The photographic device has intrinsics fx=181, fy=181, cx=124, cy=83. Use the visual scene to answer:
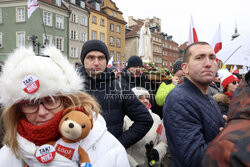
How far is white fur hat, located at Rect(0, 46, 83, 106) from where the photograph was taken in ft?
4.20

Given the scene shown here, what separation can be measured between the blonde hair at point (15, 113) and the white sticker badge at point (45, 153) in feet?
0.63

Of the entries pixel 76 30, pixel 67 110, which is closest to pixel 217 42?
pixel 67 110

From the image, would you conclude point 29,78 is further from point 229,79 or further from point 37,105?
point 229,79

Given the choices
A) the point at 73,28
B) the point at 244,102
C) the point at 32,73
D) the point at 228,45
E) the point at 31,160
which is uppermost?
the point at 73,28

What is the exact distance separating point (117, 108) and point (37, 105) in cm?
102

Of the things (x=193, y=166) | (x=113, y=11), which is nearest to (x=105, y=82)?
(x=193, y=166)

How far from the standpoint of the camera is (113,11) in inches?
1513

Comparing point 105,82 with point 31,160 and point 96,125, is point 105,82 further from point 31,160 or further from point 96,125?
point 31,160

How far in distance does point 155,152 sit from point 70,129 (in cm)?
189

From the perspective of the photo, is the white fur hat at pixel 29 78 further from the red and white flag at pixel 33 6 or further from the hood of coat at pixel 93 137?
the red and white flag at pixel 33 6

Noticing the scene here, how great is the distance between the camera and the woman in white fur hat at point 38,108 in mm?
1269

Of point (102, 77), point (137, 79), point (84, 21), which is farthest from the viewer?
point (84, 21)

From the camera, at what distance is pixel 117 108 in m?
2.19

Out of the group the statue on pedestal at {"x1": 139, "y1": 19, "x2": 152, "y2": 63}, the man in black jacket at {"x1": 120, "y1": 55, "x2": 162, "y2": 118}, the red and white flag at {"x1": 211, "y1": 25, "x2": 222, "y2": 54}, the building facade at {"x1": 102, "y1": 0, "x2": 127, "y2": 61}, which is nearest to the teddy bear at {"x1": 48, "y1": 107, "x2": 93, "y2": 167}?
the man in black jacket at {"x1": 120, "y1": 55, "x2": 162, "y2": 118}
